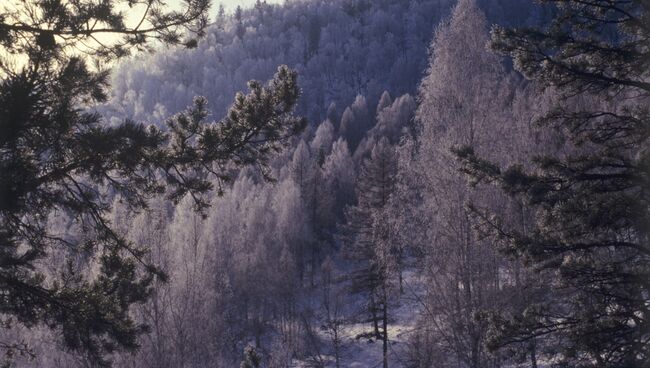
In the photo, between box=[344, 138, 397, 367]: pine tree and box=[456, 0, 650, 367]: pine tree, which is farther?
box=[344, 138, 397, 367]: pine tree

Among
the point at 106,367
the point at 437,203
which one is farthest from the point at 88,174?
the point at 437,203

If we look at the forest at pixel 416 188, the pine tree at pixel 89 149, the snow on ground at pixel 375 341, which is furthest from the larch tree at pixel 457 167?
the snow on ground at pixel 375 341

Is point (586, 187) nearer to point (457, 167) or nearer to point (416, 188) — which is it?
point (457, 167)

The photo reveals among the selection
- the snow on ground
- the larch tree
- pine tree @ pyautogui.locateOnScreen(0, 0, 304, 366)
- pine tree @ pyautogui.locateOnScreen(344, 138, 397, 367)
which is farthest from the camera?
the snow on ground

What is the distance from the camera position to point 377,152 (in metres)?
28.9

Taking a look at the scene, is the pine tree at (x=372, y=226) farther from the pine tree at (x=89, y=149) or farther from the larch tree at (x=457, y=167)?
the pine tree at (x=89, y=149)

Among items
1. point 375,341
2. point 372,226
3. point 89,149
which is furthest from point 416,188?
point 375,341

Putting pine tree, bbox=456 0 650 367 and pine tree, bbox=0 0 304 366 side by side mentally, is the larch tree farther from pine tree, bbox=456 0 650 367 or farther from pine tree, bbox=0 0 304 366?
pine tree, bbox=0 0 304 366

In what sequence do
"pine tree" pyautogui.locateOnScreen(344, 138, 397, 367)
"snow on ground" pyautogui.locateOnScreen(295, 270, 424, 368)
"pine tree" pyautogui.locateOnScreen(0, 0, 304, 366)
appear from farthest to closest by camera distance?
"snow on ground" pyautogui.locateOnScreen(295, 270, 424, 368) → "pine tree" pyautogui.locateOnScreen(344, 138, 397, 367) → "pine tree" pyautogui.locateOnScreen(0, 0, 304, 366)

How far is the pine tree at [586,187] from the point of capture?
19.7ft

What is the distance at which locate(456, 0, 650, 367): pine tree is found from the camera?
236 inches

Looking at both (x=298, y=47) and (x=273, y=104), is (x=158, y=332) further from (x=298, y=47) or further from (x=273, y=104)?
(x=298, y=47)

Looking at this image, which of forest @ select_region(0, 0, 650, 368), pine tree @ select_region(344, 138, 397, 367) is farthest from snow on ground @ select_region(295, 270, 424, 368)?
forest @ select_region(0, 0, 650, 368)

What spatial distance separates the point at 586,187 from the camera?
642cm
